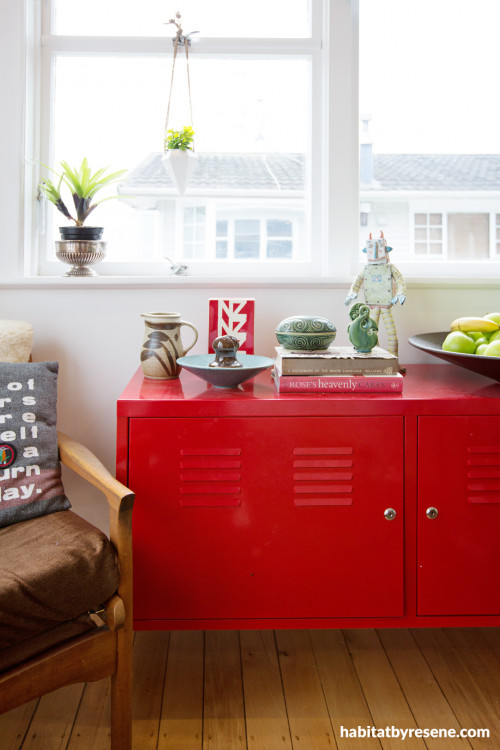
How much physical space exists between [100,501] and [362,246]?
1171 millimetres

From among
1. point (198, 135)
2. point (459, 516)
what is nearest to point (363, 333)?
point (459, 516)

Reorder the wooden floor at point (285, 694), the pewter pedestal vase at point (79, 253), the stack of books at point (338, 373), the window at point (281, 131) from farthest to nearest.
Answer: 1. the window at point (281, 131)
2. the pewter pedestal vase at point (79, 253)
3. the stack of books at point (338, 373)
4. the wooden floor at point (285, 694)

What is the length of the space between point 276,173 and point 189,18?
55 centimetres

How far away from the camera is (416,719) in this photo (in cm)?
145

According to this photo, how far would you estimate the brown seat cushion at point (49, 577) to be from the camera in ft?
3.71

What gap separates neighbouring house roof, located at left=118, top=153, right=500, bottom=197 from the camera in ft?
6.77

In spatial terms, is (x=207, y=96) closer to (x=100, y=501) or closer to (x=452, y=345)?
(x=452, y=345)

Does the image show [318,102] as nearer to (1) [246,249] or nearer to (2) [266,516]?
(1) [246,249]

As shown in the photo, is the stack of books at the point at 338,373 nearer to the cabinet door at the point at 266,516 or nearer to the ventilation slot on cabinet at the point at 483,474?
the cabinet door at the point at 266,516

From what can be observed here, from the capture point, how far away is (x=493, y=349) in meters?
1.53

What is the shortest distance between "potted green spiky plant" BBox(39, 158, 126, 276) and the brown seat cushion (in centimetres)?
88

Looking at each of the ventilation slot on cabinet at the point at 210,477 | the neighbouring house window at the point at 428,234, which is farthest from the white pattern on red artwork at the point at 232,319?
the neighbouring house window at the point at 428,234

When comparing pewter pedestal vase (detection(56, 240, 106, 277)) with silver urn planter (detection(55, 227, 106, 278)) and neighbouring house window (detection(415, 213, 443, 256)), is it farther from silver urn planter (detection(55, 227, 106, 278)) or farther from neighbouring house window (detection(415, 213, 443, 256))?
neighbouring house window (detection(415, 213, 443, 256))

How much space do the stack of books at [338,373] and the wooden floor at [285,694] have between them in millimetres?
739
